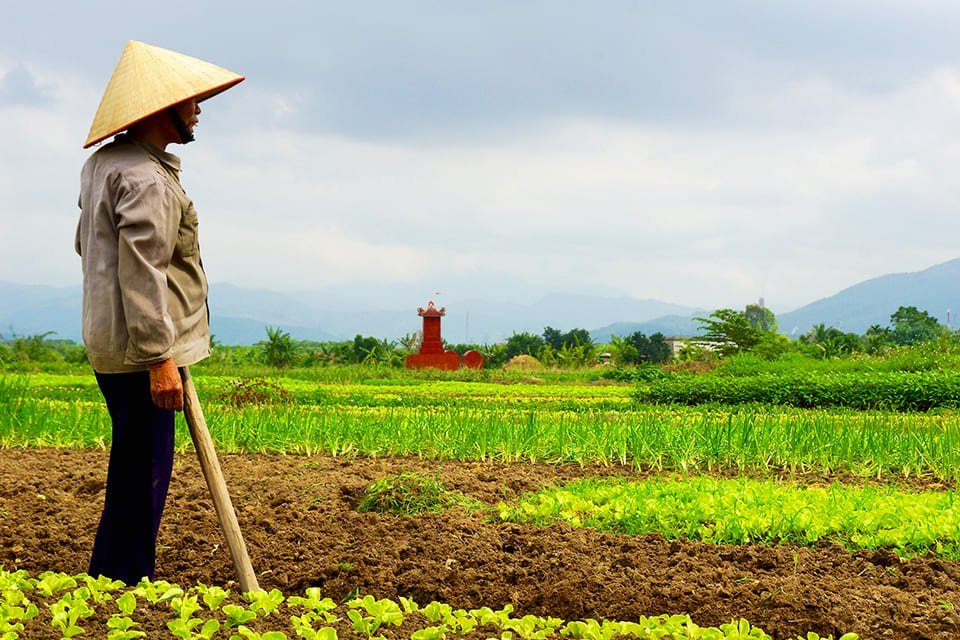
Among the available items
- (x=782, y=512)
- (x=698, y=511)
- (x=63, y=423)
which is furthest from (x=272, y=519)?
(x=63, y=423)

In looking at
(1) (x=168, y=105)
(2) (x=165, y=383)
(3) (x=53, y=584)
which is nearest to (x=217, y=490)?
(2) (x=165, y=383)

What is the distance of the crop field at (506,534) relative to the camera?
3.16 meters

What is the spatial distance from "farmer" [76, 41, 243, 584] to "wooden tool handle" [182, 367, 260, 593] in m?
0.10

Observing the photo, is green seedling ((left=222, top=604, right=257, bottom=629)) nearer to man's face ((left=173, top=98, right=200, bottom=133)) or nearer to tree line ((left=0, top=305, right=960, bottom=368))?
man's face ((left=173, top=98, right=200, bottom=133))

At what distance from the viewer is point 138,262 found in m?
3.31

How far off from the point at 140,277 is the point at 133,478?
2.81 feet

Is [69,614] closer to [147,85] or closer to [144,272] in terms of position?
[144,272]

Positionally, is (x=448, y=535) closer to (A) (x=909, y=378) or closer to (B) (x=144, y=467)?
(B) (x=144, y=467)

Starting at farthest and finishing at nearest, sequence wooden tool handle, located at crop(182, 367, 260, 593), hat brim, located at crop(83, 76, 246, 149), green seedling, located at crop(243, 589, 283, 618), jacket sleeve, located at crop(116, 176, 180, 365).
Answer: wooden tool handle, located at crop(182, 367, 260, 593)
hat brim, located at crop(83, 76, 246, 149)
jacket sleeve, located at crop(116, 176, 180, 365)
green seedling, located at crop(243, 589, 283, 618)

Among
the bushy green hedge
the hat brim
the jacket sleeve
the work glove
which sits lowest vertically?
the bushy green hedge

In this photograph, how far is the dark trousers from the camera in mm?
3584

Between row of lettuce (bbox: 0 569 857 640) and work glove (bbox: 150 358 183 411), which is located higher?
work glove (bbox: 150 358 183 411)

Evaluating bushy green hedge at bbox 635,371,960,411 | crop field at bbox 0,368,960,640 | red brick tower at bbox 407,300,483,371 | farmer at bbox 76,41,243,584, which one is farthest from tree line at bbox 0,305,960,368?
farmer at bbox 76,41,243,584

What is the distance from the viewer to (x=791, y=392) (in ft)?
47.9
